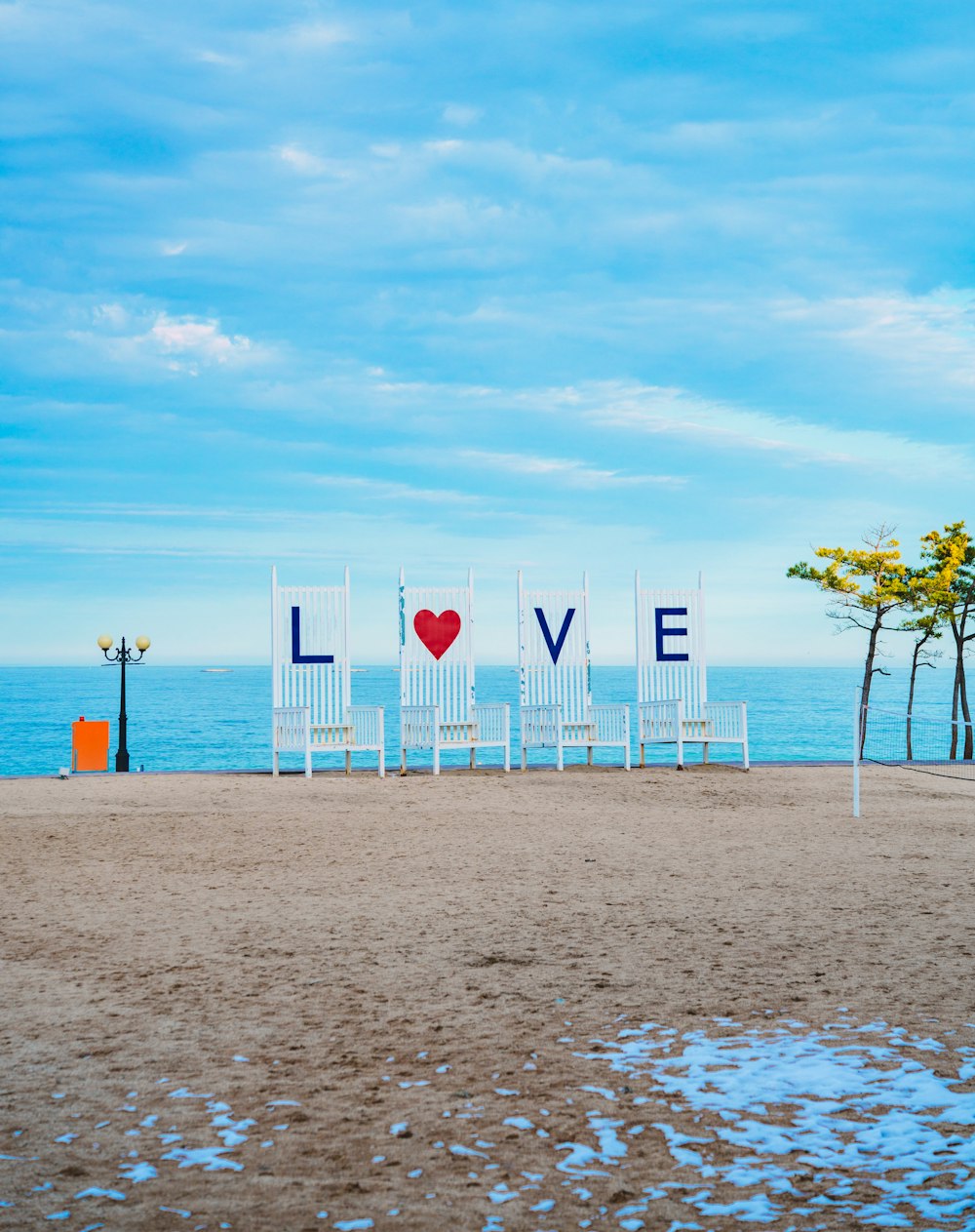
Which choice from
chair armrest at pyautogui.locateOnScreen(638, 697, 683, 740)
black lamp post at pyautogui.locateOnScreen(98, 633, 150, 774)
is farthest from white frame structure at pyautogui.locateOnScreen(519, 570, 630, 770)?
black lamp post at pyautogui.locateOnScreen(98, 633, 150, 774)

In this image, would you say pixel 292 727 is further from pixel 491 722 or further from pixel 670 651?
pixel 670 651

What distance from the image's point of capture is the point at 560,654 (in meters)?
15.8

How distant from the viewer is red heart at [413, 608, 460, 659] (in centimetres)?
1537

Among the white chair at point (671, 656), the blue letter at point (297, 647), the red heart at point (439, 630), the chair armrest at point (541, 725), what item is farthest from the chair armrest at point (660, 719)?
the blue letter at point (297, 647)

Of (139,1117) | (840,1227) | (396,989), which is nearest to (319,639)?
(396,989)

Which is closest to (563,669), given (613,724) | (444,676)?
(613,724)

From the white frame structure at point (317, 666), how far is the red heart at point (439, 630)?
1.02 m

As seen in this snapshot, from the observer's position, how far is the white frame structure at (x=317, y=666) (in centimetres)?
1490

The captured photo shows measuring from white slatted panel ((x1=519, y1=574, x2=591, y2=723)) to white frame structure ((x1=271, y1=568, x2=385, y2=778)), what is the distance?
2.14 m

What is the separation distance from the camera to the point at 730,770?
15500 mm

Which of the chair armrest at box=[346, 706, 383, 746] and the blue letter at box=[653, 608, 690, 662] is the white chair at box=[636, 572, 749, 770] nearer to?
→ the blue letter at box=[653, 608, 690, 662]

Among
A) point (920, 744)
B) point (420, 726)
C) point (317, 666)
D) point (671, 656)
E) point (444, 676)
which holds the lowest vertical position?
point (920, 744)

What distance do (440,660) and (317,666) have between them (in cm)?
156

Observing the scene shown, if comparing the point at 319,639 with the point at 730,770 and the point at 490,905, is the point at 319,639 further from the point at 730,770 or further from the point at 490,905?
the point at 490,905
